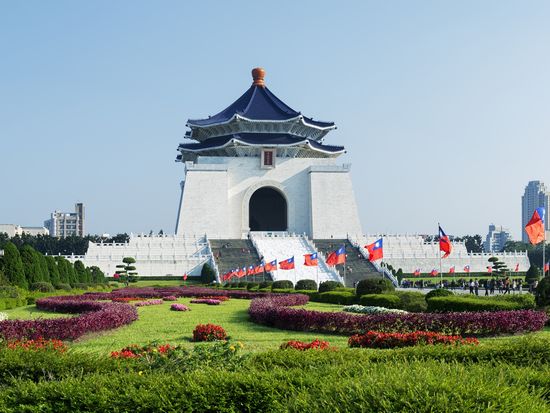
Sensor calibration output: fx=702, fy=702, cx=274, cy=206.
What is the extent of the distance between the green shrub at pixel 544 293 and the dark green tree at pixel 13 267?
630 inches

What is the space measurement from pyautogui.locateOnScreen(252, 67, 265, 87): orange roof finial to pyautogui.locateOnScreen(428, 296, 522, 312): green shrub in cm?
4218

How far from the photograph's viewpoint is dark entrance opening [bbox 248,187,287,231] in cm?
5481

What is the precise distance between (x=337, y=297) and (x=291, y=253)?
64.8 feet

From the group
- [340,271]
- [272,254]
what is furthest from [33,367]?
[272,254]

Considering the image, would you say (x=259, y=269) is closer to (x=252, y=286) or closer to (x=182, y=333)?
(x=252, y=286)

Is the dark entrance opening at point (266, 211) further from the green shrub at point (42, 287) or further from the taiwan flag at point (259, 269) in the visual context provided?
the green shrub at point (42, 287)

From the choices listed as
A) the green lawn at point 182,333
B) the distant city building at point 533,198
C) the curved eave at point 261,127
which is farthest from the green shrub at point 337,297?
the distant city building at point 533,198

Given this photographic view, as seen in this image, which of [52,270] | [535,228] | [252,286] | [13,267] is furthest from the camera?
[252,286]

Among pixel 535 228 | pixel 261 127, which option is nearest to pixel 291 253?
pixel 261 127

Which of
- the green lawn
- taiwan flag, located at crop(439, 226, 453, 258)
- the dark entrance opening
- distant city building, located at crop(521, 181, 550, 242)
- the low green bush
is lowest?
the green lawn

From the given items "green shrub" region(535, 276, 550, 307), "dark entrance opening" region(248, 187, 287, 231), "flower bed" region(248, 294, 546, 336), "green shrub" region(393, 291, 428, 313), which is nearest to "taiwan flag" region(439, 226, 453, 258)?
"green shrub" region(393, 291, 428, 313)

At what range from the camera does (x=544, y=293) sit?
1327cm

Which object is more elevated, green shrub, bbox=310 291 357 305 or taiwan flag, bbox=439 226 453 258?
taiwan flag, bbox=439 226 453 258

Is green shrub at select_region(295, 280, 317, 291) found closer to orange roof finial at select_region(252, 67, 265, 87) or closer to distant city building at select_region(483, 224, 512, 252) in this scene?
orange roof finial at select_region(252, 67, 265, 87)
